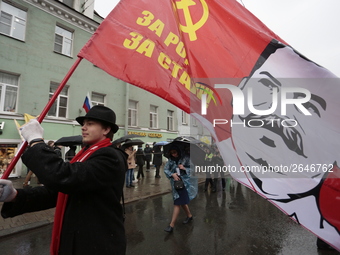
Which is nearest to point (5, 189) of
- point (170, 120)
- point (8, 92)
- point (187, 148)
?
point (187, 148)

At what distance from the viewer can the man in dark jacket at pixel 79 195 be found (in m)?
1.37

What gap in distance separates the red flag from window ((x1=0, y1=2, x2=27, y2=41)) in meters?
11.6

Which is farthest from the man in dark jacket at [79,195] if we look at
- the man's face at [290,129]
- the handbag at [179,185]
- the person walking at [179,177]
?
the person walking at [179,177]

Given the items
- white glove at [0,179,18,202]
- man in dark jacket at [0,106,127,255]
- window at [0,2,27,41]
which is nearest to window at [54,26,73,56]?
window at [0,2,27,41]

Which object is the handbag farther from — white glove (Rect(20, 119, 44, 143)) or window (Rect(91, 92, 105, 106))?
window (Rect(91, 92, 105, 106))

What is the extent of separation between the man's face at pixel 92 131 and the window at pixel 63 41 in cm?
1294

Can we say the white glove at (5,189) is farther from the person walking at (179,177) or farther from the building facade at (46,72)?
the building facade at (46,72)

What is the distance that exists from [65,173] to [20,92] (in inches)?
461

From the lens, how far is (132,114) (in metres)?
16.8

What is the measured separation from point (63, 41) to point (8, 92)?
443 cm

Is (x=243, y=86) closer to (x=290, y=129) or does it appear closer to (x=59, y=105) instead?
(x=290, y=129)

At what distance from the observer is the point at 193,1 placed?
2.64 m

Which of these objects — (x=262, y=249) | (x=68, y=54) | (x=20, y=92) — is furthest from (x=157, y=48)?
(x=68, y=54)

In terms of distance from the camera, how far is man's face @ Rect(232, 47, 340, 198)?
70.4 inches
